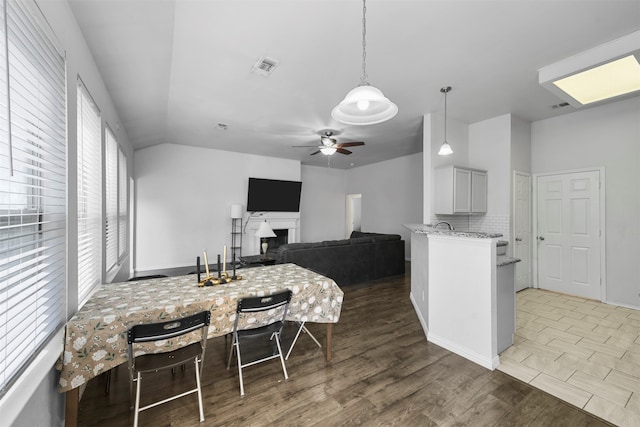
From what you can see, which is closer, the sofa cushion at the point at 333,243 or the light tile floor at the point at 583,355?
the light tile floor at the point at 583,355

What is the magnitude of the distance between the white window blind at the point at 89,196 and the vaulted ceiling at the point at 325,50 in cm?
50

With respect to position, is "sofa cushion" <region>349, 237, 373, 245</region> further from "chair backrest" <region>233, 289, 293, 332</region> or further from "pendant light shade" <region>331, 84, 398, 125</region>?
"pendant light shade" <region>331, 84, 398, 125</region>

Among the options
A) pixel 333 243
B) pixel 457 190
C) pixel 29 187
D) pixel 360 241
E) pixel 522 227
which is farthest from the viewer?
pixel 360 241

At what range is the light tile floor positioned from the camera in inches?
80.3

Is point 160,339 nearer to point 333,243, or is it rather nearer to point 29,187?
point 29,187

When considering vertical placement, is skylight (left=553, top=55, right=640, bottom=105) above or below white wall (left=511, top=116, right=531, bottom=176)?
above

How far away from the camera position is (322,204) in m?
9.09

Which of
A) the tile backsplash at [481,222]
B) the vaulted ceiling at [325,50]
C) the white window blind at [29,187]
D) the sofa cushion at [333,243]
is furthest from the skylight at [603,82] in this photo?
the white window blind at [29,187]

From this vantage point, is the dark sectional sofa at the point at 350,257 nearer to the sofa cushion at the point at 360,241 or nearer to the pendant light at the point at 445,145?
the sofa cushion at the point at 360,241

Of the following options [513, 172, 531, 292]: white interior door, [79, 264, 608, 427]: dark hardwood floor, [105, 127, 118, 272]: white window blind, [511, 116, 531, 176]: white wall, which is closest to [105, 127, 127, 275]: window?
[105, 127, 118, 272]: white window blind

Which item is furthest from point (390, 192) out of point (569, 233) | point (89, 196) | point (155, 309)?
point (155, 309)

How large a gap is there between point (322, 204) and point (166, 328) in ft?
24.8

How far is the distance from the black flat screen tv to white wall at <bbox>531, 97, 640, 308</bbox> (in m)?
5.75

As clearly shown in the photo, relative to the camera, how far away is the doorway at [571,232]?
13.6 ft
